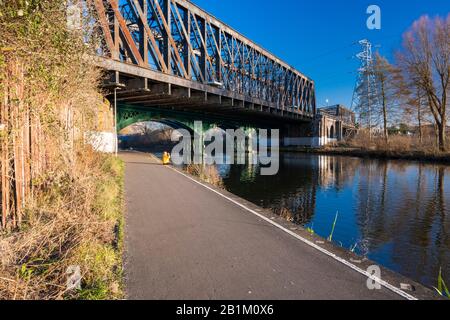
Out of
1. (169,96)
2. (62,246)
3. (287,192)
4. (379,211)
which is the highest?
(169,96)

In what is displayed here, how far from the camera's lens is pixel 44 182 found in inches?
234

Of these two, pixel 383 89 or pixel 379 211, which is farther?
pixel 383 89

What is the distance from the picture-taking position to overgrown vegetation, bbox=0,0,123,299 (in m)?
3.42

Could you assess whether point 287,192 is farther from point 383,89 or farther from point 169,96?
point 383,89

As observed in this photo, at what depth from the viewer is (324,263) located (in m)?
4.23

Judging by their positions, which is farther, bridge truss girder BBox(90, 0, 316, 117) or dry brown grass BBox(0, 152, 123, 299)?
bridge truss girder BBox(90, 0, 316, 117)

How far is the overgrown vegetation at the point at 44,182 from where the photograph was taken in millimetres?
3422

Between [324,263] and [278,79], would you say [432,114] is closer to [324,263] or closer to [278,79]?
[278,79]

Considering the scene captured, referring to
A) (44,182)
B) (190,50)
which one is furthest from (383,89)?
(44,182)

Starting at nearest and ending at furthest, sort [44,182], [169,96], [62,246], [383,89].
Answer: [62,246] → [44,182] → [169,96] → [383,89]

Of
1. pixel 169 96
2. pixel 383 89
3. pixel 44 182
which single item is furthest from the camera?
pixel 383 89

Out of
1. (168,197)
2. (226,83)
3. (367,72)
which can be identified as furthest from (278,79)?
(168,197)

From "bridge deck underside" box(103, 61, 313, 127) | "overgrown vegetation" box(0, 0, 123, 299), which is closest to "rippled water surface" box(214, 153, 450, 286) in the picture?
"overgrown vegetation" box(0, 0, 123, 299)

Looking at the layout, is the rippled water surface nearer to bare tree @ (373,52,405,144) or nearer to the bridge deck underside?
the bridge deck underside
